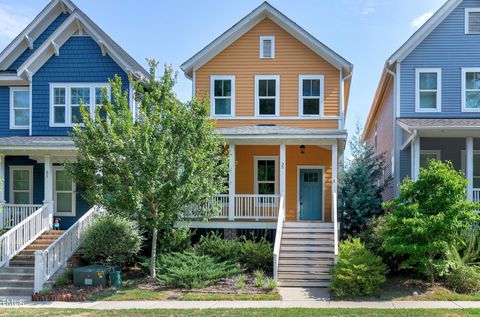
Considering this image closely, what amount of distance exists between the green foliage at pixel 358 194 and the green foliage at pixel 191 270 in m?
5.06

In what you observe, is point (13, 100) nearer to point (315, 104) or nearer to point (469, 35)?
point (315, 104)

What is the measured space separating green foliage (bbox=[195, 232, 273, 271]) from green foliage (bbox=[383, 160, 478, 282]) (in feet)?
12.5

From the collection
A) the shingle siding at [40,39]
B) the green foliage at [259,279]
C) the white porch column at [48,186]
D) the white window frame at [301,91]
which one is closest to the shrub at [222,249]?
the green foliage at [259,279]

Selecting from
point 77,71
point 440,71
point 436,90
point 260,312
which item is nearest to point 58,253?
point 260,312

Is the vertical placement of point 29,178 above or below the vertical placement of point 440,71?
below

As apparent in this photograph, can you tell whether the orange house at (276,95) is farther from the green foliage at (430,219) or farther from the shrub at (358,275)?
the shrub at (358,275)

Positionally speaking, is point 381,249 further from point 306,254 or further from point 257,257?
point 257,257

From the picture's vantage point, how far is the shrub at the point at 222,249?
15083 mm

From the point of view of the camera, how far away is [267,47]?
18.9 m

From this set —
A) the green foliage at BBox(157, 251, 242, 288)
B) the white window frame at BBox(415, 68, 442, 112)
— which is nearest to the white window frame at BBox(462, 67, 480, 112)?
the white window frame at BBox(415, 68, 442, 112)

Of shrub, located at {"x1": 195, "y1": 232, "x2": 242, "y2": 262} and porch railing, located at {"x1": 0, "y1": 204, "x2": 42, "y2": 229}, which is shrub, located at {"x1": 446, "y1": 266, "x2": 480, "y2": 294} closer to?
shrub, located at {"x1": 195, "y1": 232, "x2": 242, "y2": 262}

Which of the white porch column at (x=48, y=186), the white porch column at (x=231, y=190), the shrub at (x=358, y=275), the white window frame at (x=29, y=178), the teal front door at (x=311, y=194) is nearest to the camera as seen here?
the shrub at (x=358, y=275)

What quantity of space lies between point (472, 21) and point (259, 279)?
13.0m

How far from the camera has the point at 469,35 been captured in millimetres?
18000
